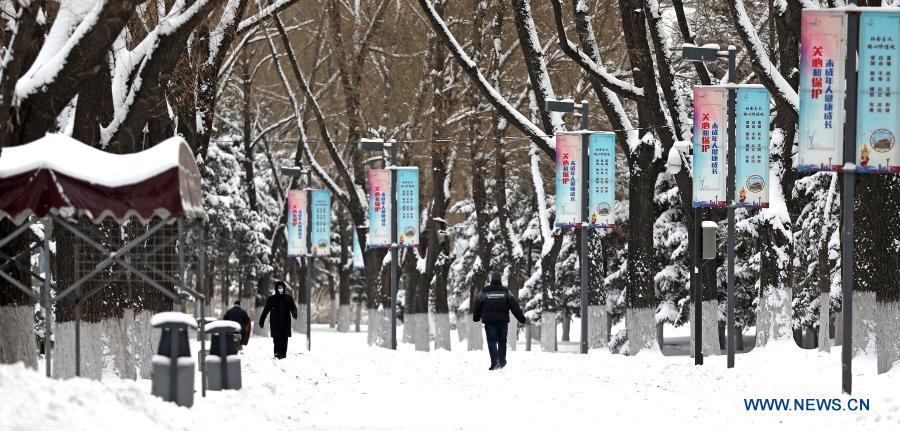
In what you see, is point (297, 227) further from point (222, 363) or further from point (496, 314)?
point (222, 363)

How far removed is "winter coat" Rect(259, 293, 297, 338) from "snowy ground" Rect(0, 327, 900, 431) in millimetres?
1189

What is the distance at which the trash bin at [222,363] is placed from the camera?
56.4 ft

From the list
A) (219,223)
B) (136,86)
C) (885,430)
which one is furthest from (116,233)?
(219,223)

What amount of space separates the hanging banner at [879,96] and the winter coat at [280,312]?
13.4 meters

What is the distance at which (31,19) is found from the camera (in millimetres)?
14914

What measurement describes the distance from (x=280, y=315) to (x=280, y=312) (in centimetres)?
8

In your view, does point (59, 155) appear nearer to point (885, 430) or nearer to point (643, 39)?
point (885, 430)

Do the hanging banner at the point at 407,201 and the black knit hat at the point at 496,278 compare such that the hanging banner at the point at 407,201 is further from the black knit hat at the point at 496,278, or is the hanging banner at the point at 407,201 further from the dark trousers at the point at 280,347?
the black knit hat at the point at 496,278

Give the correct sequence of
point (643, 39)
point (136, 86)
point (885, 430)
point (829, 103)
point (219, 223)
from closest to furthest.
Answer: point (885, 430)
point (829, 103)
point (136, 86)
point (643, 39)
point (219, 223)

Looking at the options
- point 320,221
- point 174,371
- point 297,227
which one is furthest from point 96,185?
point 297,227

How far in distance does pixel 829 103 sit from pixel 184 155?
7915 mm

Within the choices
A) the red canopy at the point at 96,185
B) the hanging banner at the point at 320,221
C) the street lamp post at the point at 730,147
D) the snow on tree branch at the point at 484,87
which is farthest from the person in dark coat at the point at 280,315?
the hanging banner at the point at 320,221

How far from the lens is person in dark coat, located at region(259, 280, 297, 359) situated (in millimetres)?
28266

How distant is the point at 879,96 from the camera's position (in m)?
17.8
